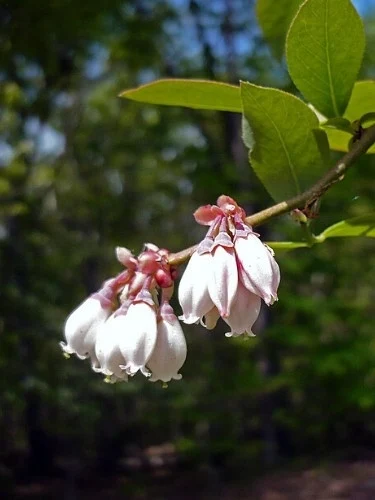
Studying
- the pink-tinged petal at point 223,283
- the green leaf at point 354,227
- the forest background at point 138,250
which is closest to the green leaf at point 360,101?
the green leaf at point 354,227

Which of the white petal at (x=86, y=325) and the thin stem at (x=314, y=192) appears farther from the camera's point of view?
the white petal at (x=86, y=325)

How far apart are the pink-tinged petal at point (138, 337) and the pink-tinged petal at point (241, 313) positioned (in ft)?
0.33

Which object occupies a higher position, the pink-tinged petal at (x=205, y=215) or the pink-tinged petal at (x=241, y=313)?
the pink-tinged petal at (x=205, y=215)

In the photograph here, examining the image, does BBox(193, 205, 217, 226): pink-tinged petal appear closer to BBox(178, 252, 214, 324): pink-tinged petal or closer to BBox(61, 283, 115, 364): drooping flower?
BBox(178, 252, 214, 324): pink-tinged petal

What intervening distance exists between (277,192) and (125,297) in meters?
0.21

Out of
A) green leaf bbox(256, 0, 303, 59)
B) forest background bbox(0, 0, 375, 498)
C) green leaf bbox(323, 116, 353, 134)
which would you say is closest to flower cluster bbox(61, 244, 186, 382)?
green leaf bbox(323, 116, 353, 134)

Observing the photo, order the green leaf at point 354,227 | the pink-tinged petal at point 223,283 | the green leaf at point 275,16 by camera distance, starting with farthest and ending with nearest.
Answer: the green leaf at point 275,16 → the green leaf at point 354,227 → the pink-tinged petal at point 223,283

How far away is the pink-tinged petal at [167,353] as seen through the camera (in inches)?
32.5

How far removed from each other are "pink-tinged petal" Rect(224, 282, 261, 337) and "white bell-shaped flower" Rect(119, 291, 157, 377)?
4.0 inches

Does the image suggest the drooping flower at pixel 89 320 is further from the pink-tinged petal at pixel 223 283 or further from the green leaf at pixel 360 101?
the green leaf at pixel 360 101

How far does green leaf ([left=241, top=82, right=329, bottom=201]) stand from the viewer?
79 cm

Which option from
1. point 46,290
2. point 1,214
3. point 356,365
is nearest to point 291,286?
point 356,365

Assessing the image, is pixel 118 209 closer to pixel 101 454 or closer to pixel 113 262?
pixel 113 262

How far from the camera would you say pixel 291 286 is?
7.99m
